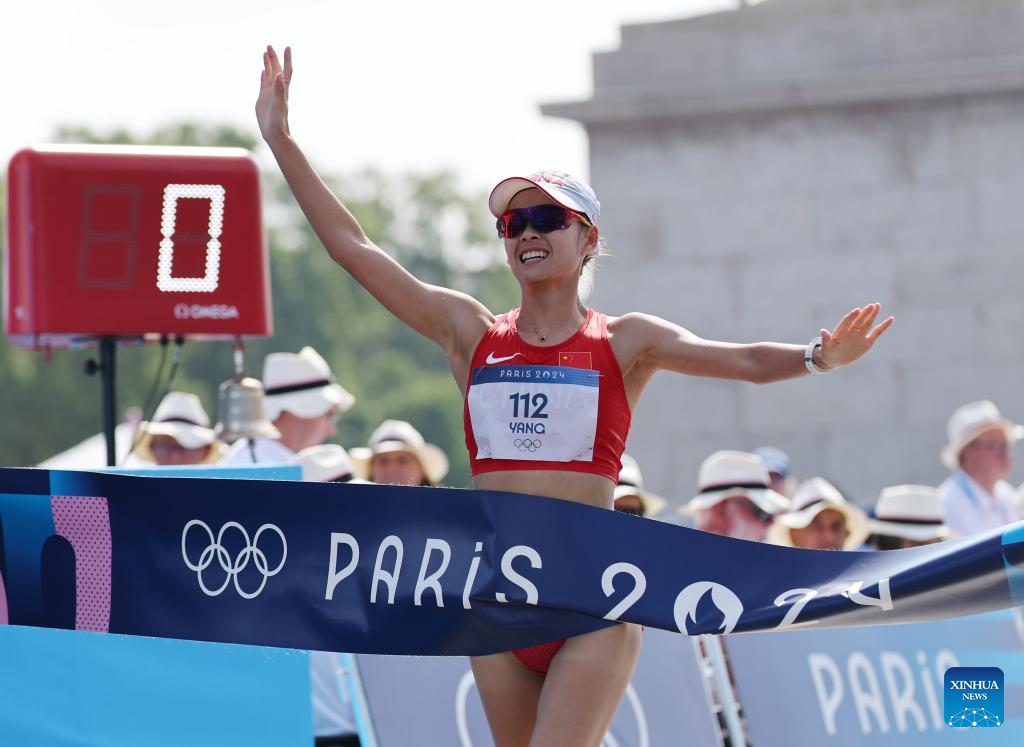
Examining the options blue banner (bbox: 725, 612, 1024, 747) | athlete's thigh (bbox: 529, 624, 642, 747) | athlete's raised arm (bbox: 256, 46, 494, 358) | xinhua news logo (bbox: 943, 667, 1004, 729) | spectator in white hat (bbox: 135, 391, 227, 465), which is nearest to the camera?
athlete's thigh (bbox: 529, 624, 642, 747)

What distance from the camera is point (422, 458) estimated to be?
8.93 metres

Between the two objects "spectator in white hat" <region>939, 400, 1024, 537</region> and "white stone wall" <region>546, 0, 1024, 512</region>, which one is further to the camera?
"white stone wall" <region>546, 0, 1024, 512</region>

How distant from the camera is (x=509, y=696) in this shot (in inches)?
182

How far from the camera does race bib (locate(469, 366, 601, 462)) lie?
4.58 metres

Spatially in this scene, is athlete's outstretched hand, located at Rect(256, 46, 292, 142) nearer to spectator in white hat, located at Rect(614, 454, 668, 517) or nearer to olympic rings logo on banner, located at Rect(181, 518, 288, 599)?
olympic rings logo on banner, located at Rect(181, 518, 288, 599)

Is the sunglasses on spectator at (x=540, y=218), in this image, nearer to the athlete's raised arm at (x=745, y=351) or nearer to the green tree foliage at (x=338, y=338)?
the athlete's raised arm at (x=745, y=351)

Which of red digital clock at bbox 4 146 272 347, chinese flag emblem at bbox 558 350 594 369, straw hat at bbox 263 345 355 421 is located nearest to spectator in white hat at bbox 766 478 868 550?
straw hat at bbox 263 345 355 421

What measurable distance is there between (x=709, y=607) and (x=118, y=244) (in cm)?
357

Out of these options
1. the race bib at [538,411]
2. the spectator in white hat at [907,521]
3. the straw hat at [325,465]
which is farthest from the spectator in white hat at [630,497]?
→ the race bib at [538,411]

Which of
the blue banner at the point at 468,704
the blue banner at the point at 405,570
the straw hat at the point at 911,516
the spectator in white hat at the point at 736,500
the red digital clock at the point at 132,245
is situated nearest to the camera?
the blue banner at the point at 405,570

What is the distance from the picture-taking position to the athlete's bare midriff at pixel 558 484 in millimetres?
4656

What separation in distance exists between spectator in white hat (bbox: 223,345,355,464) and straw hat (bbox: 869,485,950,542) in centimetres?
291

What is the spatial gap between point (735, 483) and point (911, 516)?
0.98m

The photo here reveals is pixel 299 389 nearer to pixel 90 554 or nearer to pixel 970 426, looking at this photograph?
pixel 90 554
